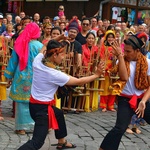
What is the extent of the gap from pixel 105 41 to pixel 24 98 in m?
2.89

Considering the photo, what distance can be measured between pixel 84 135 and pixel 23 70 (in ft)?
4.54

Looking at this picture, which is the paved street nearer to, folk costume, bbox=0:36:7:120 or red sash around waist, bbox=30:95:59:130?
folk costume, bbox=0:36:7:120

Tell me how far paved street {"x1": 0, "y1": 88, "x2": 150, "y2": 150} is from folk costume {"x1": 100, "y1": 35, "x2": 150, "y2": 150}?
29.1 inches

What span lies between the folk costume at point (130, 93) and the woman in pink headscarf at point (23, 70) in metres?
1.63

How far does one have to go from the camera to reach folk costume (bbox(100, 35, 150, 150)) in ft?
17.0

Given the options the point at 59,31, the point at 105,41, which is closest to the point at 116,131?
the point at 59,31

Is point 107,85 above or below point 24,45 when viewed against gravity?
below

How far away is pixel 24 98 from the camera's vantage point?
6.48 meters

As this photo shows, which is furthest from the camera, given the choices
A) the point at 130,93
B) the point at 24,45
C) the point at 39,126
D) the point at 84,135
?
the point at 84,135

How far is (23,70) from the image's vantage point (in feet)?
21.0

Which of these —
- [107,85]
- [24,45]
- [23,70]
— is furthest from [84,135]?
[107,85]

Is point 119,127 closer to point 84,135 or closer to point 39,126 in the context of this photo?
point 39,126

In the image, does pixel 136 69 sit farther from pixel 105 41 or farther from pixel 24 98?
pixel 105 41

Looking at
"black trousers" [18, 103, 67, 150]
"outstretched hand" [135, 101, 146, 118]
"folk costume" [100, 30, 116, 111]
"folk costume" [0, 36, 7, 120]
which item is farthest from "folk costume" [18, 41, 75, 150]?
"folk costume" [100, 30, 116, 111]
